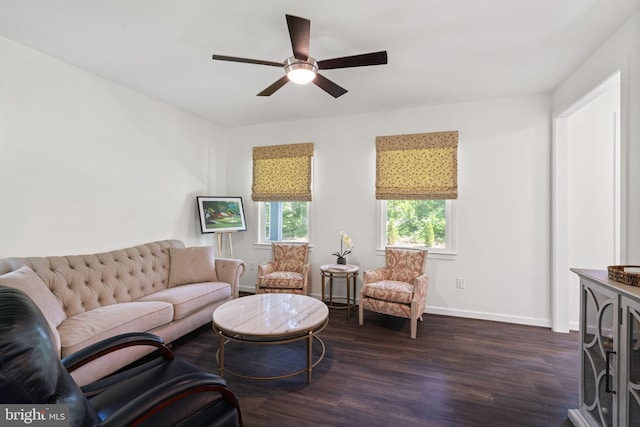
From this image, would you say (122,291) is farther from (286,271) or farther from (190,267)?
(286,271)

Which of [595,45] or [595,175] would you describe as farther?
[595,175]

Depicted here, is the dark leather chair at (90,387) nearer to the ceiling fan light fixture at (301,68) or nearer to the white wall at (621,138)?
the ceiling fan light fixture at (301,68)

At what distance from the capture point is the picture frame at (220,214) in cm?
415

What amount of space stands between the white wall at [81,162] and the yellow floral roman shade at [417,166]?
2774 mm

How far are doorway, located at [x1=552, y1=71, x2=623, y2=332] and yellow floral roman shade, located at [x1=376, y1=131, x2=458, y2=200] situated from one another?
42.3 inches

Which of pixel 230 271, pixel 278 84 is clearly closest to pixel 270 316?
pixel 230 271

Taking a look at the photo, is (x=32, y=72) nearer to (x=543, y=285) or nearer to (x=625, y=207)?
(x=625, y=207)

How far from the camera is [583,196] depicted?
3.21m

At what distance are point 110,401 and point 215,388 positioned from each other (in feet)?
1.65

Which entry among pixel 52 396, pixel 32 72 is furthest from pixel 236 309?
pixel 32 72

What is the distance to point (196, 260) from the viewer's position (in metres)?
3.45

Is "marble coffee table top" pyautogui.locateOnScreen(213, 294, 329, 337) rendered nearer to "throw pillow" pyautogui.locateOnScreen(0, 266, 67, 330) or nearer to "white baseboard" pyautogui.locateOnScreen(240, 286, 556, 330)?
"throw pillow" pyautogui.locateOnScreen(0, 266, 67, 330)

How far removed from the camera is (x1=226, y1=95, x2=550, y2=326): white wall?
11.3ft

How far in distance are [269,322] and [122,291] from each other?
1603 millimetres
